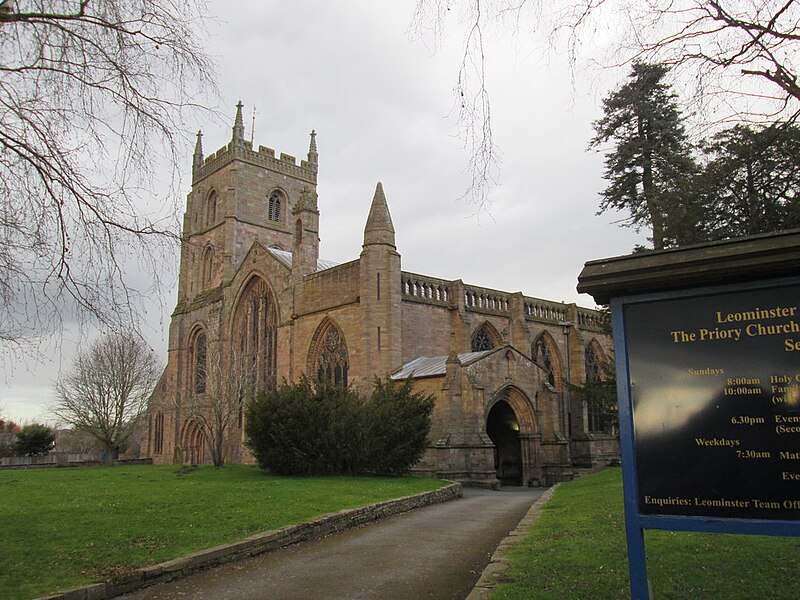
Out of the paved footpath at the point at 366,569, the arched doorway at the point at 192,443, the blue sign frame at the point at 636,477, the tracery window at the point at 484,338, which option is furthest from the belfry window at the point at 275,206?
the blue sign frame at the point at 636,477

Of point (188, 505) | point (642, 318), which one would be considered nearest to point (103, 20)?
point (642, 318)

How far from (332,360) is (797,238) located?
82.7 ft

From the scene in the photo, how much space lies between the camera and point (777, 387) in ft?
13.4

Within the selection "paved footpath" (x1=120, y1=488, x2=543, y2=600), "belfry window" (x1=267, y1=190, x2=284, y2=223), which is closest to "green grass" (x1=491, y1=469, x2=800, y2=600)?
"paved footpath" (x1=120, y1=488, x2=543, y2=600)

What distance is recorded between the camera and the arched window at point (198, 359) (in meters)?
39.1

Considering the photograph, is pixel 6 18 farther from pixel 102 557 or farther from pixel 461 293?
pixel 461 293

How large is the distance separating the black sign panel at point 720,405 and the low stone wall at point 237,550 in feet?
18.8

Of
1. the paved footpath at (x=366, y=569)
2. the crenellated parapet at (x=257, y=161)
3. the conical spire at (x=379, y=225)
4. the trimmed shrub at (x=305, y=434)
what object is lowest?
the paved footpath at (x=366, y=569)

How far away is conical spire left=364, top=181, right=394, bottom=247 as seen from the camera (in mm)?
26719

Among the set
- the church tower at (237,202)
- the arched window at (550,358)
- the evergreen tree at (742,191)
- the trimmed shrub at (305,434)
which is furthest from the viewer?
the church tower at (237,202)

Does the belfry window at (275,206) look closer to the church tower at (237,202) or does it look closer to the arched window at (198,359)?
the church tower at (237,202)

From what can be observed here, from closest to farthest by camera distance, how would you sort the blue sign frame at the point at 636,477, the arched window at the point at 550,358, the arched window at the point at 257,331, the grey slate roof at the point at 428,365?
the blue sign frame at the point at 636,477
the grey slate roof at the point at 428,365
the arched window at the point at 257,331
the arched window at the point at 550,358

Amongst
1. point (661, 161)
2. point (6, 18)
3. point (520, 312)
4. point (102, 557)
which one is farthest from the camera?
point (520, 312)

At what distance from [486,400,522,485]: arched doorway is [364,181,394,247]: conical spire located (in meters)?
8.47
